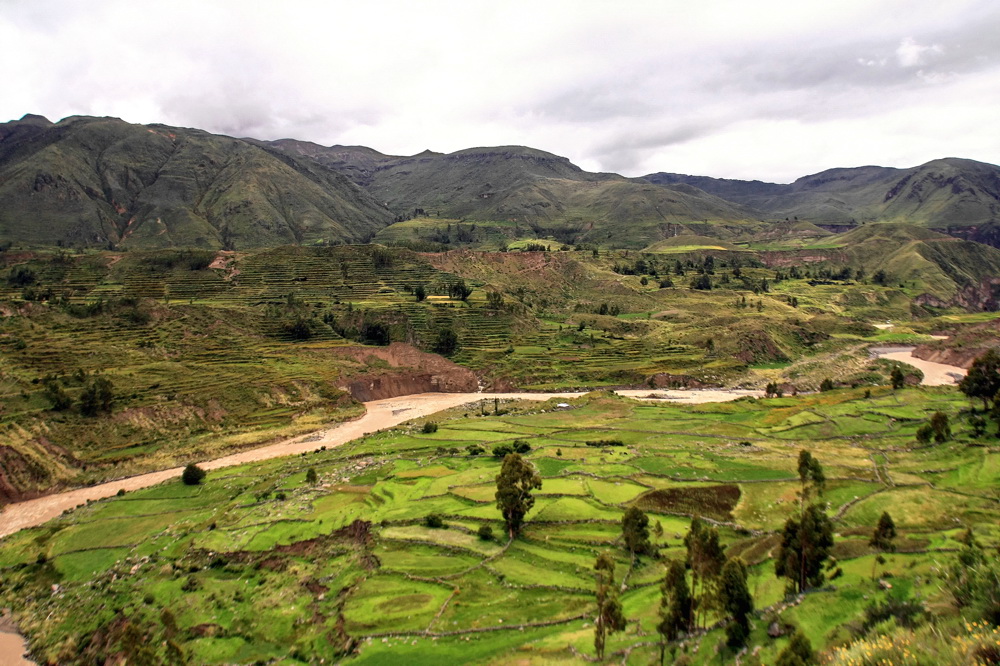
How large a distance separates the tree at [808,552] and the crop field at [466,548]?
2.56 ft

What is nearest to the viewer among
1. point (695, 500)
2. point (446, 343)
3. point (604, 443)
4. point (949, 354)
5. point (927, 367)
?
point (695, 500)

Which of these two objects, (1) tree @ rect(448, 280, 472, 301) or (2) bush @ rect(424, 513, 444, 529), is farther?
(1) tree @ rect(448, 280, 472, 301)

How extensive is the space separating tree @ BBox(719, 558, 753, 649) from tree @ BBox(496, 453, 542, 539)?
1596 centimetres

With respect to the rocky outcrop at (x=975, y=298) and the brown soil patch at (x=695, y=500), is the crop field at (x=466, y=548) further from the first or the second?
the rocky outcrop at (x=975, y=298)

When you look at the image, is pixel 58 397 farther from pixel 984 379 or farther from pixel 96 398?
pixel 984 379

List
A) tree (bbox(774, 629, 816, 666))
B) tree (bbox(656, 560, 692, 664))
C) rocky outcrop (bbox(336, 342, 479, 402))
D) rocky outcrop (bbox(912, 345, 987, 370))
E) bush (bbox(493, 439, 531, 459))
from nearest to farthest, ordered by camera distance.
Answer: tree (bbox(774, 629, 816, 666))
tree (bbox(656, 560, 692, 664))
bush (bbox(493, 439, 531, 459))
rocky outcrop (bbox(336, 342, 479, 402))
rocky outcrop (bbox(912, 345, 987, 370))

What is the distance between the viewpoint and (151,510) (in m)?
46.2

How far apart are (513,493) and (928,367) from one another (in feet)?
321

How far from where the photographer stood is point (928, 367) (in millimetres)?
97125

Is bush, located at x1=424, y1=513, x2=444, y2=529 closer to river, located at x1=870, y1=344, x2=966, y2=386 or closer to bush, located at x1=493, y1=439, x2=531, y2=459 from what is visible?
bush, located at x1=493, y1=439, x2=531, y2=459

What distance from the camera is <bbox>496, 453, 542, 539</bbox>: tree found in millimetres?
34781

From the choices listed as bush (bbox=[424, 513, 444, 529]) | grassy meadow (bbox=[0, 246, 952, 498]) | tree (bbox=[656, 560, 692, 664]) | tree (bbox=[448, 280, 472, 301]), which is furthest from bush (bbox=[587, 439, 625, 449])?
tree (bbox=[448, 280, 472, 301])

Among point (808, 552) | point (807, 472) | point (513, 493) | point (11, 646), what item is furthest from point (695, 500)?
point (11, 646)

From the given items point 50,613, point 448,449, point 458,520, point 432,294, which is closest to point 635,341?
point 432,294
